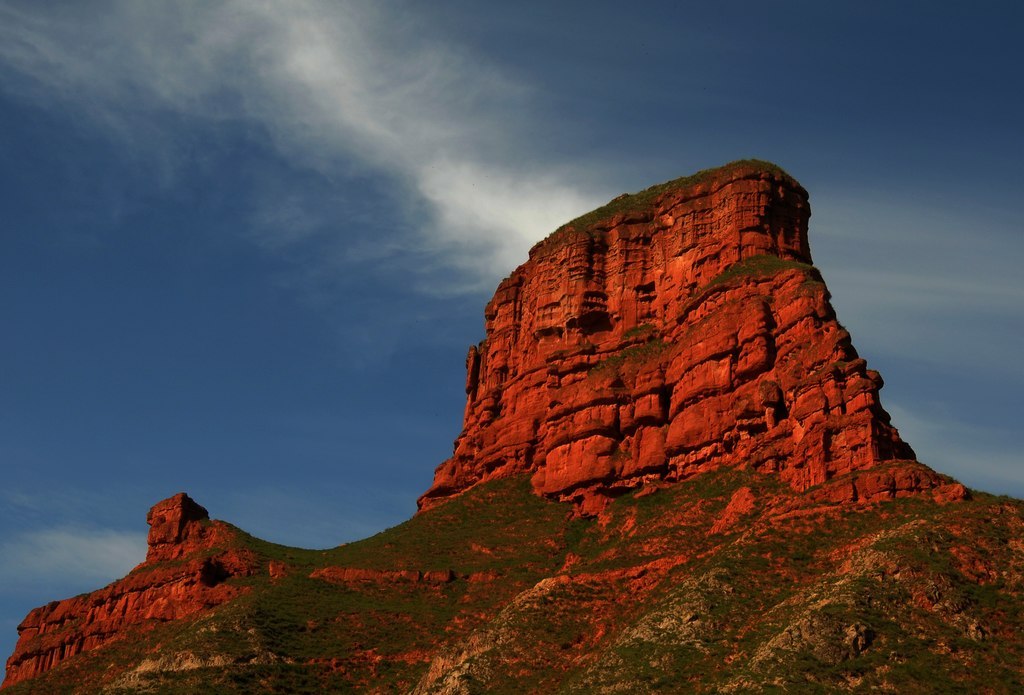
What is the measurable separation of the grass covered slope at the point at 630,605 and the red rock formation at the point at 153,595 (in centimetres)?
249

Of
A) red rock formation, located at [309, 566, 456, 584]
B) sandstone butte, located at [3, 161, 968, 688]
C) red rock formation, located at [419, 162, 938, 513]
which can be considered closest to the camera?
sandstone butte, located at [3, 161, 968, 688]

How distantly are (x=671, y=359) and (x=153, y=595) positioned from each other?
49662mm

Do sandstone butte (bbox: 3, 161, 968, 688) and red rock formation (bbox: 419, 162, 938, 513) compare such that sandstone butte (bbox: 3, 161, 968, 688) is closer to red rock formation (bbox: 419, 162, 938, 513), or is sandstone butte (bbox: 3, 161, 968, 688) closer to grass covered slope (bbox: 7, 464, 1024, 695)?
red rock formation (bbox: 419, 162, 938, 513)

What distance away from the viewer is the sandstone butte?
9962cm

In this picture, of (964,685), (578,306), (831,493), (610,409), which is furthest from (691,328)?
(964,685)

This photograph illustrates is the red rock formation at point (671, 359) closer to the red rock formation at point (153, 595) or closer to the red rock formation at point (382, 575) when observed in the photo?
the red rock formation at point (382, 575)

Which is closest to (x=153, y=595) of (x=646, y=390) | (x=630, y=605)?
(x=646, y=390)

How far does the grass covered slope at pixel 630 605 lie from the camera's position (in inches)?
2884

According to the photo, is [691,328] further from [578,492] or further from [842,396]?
[842,396]

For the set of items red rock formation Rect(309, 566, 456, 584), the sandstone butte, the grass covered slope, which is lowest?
the grass covered slope

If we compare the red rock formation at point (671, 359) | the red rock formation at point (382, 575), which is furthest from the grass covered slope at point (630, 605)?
the red rock formation at point (671, 359)

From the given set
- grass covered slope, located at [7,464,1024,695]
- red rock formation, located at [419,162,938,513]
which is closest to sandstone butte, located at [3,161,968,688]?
red rock formation, located at [419,162,938,513]

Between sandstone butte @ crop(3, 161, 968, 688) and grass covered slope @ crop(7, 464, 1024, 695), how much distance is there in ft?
7.94

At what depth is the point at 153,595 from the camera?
124m
